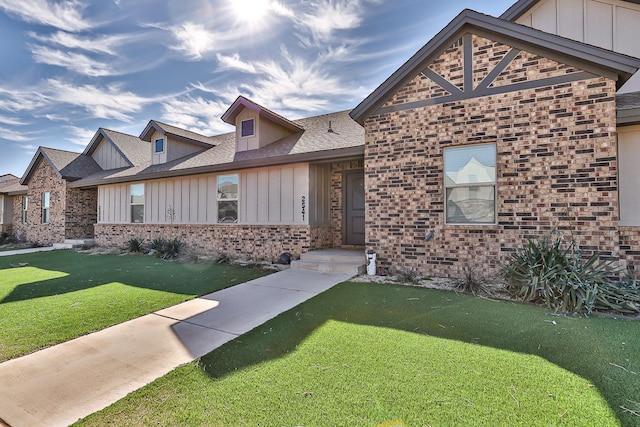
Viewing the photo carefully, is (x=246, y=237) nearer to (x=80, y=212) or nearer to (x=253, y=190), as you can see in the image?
(x=253, y=190)

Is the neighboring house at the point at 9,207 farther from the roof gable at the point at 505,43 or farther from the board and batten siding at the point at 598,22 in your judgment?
the board and batten siding at the point at 598,22

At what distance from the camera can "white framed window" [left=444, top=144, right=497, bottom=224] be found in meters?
6.04

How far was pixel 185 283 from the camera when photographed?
636cm

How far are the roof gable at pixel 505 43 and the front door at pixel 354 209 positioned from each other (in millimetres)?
2463

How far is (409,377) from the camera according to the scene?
2496 mm

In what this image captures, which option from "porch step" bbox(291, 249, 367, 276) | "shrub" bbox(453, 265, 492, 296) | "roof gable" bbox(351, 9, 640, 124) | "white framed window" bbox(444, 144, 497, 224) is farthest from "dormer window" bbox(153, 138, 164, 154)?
"shrub" bbox(453, 265, 492, 296)

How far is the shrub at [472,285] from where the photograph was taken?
5.21 m

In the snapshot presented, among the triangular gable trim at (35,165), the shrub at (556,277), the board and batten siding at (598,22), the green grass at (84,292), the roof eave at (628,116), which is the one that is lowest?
the green grass at (84,292)

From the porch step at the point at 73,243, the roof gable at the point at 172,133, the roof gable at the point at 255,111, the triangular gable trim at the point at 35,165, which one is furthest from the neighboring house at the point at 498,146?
the triangular gable trim at the point at 35,165

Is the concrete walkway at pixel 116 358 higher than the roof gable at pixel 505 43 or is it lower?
lower

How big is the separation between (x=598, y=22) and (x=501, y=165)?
15.9 ft

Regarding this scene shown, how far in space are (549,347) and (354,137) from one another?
7.22 m

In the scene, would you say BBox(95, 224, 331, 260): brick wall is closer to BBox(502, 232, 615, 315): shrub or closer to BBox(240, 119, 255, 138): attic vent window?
BBox(240, 119, 255, 138): attic vent window

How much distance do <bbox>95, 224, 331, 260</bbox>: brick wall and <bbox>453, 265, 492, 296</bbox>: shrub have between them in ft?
14.0
